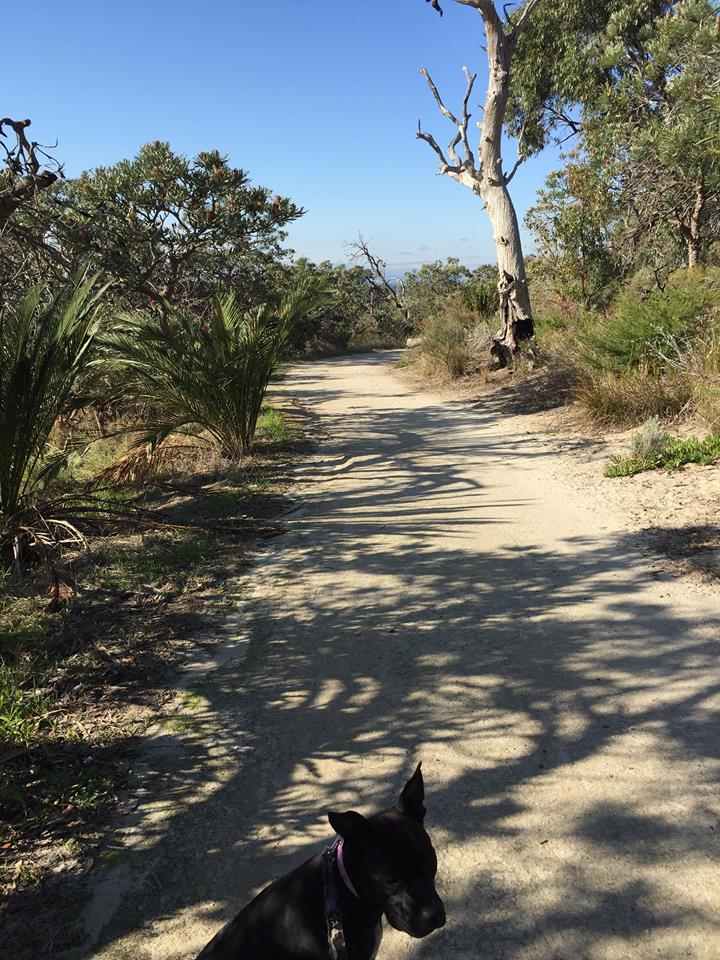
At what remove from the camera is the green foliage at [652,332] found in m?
7.65


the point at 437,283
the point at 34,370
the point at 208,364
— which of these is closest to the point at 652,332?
the point at 208,364

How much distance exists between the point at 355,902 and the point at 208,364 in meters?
5.96

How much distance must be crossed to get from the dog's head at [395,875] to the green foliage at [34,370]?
130 inches

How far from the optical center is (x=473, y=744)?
2564 millimetres

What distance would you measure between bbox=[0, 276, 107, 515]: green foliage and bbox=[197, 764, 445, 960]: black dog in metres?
3.18

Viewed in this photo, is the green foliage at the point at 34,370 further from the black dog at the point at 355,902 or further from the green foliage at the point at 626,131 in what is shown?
the green foliage at the point at 626,131

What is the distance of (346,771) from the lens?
246 centimetres

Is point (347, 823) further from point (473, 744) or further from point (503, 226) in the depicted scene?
point (503, 226)

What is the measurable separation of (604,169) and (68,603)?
12.5 meters

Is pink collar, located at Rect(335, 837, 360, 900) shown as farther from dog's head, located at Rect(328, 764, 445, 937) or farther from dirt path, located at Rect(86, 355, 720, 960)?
dirt path, located at Rect(86, 355, 720, 960)

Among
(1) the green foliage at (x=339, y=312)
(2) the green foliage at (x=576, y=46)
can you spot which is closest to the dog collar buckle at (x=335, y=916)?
(2) the green foliage at (x=576, y=46)

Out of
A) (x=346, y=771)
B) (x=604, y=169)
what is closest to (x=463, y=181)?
(x=604, y=169)

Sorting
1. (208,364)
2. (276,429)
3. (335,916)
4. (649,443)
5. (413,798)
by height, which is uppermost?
(208,364)

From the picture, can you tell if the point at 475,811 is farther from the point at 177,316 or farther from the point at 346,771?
the point at 177,316
